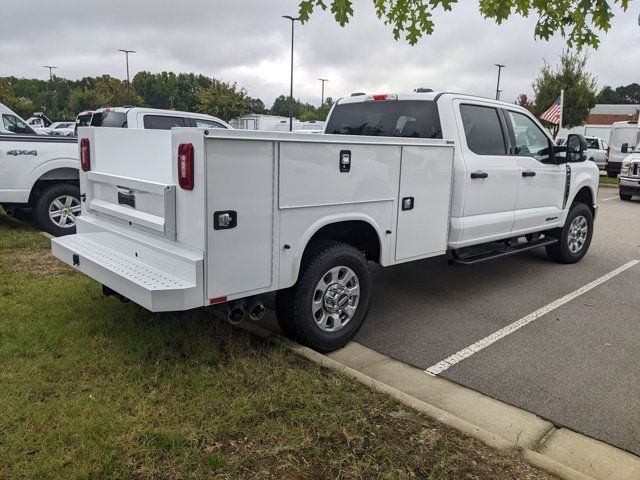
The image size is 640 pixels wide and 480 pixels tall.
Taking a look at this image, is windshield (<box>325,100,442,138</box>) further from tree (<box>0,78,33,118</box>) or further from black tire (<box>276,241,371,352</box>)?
tree (<box>0,78,33,118</box>)

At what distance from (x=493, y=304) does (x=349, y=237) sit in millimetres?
2092

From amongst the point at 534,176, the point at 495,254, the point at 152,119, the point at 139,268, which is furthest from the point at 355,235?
the point at 152,119

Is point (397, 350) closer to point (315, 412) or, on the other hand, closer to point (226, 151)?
point (315, 412)

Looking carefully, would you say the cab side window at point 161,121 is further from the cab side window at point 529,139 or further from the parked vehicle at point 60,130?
the parked vehicle at point 60,130

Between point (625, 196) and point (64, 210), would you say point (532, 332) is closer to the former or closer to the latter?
point (64, 210)

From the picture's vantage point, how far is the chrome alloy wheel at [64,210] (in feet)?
26.5

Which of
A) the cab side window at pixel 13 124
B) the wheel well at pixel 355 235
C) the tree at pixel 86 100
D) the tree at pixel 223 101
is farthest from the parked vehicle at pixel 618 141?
the tree at pixel 86 100

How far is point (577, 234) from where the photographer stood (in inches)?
305

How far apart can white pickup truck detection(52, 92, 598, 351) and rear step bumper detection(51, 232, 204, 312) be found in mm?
12

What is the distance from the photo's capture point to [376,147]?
14.4ft

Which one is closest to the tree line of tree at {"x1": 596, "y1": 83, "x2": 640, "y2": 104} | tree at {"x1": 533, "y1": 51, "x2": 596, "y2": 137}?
tree at {"x1": 533, "y1": 51, "x2": 596, "y2": 137}

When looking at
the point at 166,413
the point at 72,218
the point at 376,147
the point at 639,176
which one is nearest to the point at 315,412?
the point at 166,413

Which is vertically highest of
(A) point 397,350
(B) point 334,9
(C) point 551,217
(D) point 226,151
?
(B) point 334,9

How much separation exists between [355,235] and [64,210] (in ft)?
17.7
